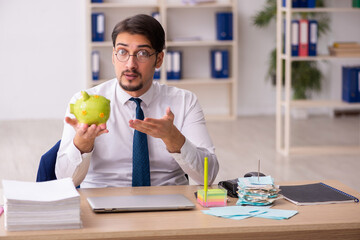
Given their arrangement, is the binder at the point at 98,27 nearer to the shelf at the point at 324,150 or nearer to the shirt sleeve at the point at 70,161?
the shelf at the point at 324,150

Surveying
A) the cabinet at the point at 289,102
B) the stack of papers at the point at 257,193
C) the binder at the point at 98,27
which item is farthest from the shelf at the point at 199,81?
the stack of papers at the point at 257,193

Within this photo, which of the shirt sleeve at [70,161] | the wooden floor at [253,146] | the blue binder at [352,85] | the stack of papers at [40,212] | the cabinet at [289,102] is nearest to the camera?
the stack of papers at [40,212]

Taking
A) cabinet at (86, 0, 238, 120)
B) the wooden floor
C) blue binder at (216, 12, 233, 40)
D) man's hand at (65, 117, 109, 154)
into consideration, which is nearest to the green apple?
man's hand at (65, 117, 109, 154)

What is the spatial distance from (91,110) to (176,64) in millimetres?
5624

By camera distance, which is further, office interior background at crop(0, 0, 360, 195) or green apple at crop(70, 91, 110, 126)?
office interior background at crop(0, 0, 360, 195)

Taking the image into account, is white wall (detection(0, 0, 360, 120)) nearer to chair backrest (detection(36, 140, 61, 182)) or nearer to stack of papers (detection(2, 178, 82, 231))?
chair backrest (detection(36, 140, 61, 182))

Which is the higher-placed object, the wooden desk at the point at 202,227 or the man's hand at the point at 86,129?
the man's hand at the point at 86,129

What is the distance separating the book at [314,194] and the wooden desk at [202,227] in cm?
7

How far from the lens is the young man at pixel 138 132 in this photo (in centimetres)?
228

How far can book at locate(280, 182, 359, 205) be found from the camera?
2.00 meters

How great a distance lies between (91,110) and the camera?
75.4 inches

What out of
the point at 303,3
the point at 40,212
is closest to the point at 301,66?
the point at 303,3

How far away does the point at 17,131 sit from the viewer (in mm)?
6828

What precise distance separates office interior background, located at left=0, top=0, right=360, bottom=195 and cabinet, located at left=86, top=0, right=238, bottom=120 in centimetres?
12
